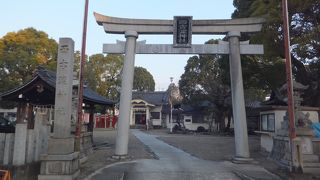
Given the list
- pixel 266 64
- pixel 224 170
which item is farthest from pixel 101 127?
pixel 224 170

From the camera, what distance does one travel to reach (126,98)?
1731cm

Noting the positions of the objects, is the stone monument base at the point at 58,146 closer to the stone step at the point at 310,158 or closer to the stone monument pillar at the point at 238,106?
the stone monument pillar at the point at 238,106

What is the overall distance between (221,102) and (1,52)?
80.3ft

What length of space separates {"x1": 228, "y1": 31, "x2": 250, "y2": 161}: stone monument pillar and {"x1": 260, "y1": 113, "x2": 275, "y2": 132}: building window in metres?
3.78

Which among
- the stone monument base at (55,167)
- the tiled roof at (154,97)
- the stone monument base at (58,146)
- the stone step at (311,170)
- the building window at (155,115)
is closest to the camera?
the stone monument base at (55,167)

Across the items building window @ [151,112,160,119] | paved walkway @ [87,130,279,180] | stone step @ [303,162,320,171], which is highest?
building window @ [151,112,160,119]

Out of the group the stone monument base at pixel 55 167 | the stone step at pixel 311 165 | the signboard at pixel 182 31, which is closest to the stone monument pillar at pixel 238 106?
the signboard at pixel 182 31

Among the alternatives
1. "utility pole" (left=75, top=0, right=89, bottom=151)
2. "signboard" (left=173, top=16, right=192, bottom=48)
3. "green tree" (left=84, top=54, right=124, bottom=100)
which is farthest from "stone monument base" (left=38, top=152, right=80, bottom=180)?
"green tree" (left=84, top=54, right=124, bottom=100)

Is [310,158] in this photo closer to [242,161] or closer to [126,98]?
[242,161]

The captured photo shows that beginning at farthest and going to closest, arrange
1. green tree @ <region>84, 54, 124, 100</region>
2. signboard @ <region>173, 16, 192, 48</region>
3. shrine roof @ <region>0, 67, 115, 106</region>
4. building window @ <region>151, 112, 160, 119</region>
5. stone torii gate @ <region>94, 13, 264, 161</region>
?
building window @ <region>151, 112, 160, 119</region>, green tree @ <region>84, 54, 124, 100</region>, signboard @ <region>173, 16, 192, 48</region>, stone torii gate @ <region>94, 13, 264, 161</region>, shrine roof @ <region>0, 67, 115, 106</region>

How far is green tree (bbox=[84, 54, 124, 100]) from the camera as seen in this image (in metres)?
51.9

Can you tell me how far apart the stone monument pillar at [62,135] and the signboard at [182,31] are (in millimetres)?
6285

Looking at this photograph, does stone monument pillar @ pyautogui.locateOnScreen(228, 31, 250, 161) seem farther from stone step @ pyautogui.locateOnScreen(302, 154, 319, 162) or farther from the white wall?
stone step @ pyautogui.locateOnScreen(302, 154, 319, 162)

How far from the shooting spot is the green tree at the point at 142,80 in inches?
3063
